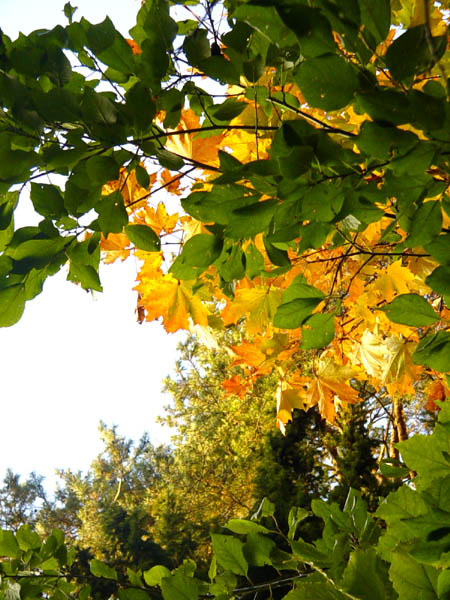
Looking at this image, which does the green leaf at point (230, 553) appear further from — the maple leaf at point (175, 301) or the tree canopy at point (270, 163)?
the maple leaf at point (175, 301)

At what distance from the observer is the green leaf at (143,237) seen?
1.82 ft

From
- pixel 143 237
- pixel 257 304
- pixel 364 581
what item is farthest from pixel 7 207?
pixel 257 304

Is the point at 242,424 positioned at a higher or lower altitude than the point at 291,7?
higher

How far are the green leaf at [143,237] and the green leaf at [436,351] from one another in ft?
1.06

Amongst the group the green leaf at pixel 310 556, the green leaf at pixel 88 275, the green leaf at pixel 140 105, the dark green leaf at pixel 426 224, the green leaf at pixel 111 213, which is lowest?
the green leaf at pixel 310 556

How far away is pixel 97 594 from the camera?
19.5 feet

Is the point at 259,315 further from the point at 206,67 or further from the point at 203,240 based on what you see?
the point at 206,67

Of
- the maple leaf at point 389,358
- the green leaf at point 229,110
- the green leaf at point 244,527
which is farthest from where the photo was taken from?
the maple leaf at point 389,358

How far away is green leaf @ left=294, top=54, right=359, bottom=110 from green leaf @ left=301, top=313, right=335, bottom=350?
290 millimetres

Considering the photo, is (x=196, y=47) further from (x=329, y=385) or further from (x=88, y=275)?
(x=329, y=385)

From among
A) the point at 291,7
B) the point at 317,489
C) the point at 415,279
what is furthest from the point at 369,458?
the point at 291,7

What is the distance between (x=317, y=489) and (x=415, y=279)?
544cm

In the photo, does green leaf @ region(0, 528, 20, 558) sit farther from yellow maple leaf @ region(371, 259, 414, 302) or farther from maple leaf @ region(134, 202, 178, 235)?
yellow maple leaf @ region(371, 259, 414, 302)

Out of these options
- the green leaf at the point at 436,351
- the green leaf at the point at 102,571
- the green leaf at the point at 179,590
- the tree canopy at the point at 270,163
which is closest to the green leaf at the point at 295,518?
the tree canopy at the point at 270,163
